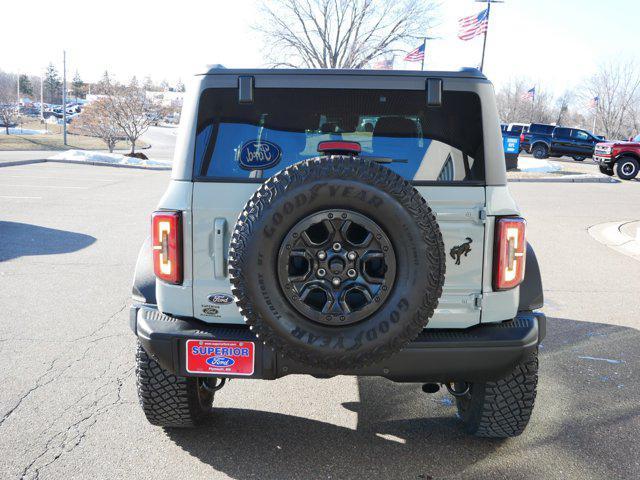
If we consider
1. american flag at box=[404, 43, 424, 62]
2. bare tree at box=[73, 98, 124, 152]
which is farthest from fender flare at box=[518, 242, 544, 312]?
american flag at box=[404, 43, 424, 62]

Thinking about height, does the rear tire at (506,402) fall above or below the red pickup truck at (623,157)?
below

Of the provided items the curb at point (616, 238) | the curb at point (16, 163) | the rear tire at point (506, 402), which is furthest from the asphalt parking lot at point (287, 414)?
the curb at point (16, 163)

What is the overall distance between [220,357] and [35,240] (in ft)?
23.5

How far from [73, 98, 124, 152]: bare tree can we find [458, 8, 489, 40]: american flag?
16.4 metres

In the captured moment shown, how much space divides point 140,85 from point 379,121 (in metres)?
30.6

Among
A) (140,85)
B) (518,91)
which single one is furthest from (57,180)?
(518,91)

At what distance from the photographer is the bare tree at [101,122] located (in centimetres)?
2966

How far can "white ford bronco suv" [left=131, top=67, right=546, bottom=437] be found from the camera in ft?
8.59

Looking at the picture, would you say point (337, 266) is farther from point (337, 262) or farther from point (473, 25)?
point (473, 25)

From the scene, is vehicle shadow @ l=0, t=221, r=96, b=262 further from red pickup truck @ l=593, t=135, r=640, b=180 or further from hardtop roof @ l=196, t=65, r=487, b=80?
red pickup truck @ l=593, t=135, r=640, b=180

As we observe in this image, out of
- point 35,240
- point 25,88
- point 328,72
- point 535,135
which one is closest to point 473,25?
point 535,135

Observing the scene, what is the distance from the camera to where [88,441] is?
132 inches

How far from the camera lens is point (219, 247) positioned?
295 cm

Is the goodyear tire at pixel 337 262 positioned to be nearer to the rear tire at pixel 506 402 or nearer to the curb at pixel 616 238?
the rear tire at pixel 506 402
